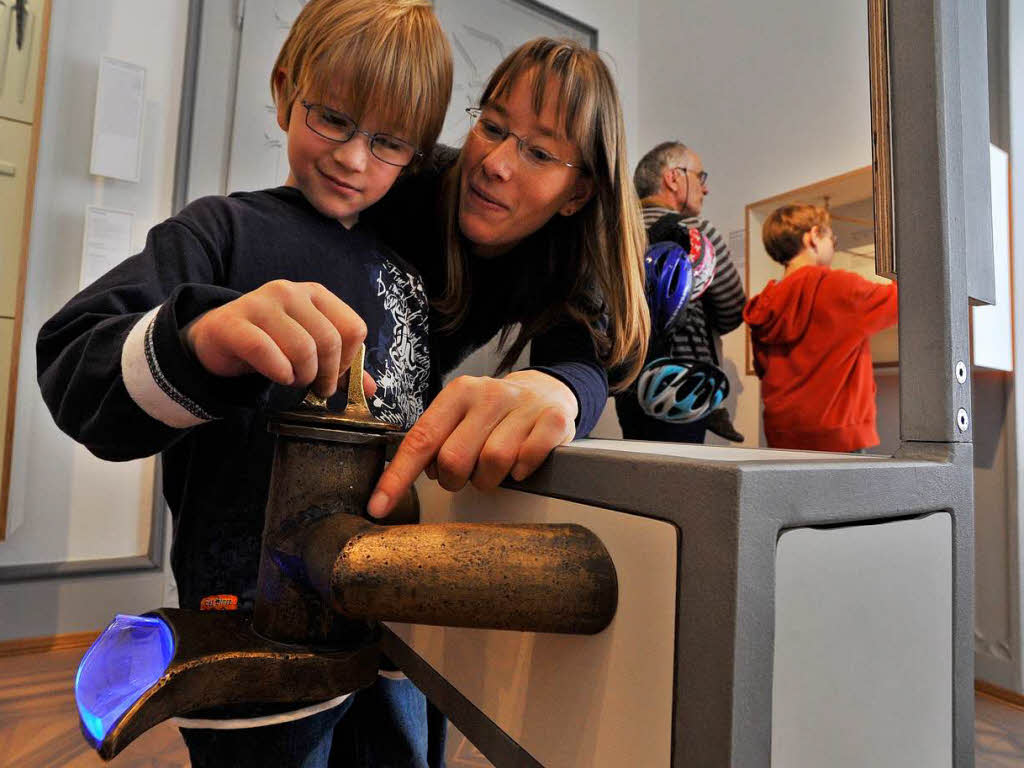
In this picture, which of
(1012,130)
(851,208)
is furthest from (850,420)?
(1012,130)

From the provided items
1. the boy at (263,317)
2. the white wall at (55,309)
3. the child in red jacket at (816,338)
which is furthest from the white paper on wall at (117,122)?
the child in red jacket at (816,338)

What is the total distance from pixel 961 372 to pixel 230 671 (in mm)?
384

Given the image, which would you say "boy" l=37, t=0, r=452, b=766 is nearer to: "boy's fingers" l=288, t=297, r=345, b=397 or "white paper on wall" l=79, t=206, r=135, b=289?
"boy's fingers" l=288, t=297, r=345, b=397

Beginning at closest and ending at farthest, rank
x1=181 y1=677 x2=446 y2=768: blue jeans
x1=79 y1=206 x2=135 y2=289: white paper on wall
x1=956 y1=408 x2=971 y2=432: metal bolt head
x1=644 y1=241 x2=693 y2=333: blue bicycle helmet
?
x1=956 y1=408 x2=971 y2=432: metal bolt head → x1=181 y1=677 x2=446 y2=768: blue jeans → x1=644 y1=241 x2=693 y2=333: blue bicycle helmet → x1=79 y1=206 x2=135 y2=289: white paper on wall

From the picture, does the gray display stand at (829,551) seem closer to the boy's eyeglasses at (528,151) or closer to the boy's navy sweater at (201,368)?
the boy's navy sweater at (201,368)

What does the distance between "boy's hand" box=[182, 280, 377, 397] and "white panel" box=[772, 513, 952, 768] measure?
0.81 feet

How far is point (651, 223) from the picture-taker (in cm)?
161

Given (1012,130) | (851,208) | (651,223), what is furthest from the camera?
(851,208)

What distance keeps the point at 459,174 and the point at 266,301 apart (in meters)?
0.45

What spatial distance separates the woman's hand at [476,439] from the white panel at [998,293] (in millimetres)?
252

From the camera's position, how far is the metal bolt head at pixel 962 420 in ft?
0.99

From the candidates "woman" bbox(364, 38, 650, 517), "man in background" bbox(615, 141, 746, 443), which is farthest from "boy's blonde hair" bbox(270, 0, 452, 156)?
"man in background" bbox(615, 141, 746, 443)

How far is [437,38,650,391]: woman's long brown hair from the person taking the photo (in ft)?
2.26

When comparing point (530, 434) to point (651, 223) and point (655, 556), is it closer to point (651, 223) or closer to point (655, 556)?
point (655, 556)
